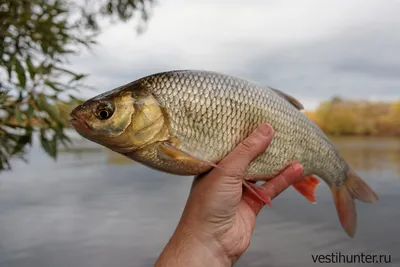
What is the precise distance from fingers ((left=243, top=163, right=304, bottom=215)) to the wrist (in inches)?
15.3

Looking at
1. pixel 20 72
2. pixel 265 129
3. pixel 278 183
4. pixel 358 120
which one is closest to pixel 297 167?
pixel 278 183

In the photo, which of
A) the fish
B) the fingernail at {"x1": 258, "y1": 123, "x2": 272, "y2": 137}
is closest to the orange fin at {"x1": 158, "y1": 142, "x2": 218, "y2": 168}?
the fish

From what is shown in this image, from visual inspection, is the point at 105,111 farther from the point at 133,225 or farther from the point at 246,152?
the point at 133,225

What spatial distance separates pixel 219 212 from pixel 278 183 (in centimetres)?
39

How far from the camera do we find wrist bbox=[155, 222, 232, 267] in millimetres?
2115

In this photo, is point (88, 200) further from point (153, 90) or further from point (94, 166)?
point (153, 90)

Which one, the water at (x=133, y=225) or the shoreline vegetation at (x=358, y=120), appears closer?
the water at (x=133, y=225)

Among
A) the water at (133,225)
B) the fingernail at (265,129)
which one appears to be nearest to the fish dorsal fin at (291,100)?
the fingernail at (265,129)

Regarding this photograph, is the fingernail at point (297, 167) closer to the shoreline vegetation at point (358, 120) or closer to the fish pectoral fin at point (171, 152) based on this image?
the fish pectoral fin at point (171, 152)

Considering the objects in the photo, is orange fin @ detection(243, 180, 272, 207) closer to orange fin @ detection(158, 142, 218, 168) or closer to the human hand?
the human hand

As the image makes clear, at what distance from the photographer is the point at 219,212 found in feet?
7.11

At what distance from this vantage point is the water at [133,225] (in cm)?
631

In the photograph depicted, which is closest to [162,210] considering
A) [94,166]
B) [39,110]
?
[39,110]

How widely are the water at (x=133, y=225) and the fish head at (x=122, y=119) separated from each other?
339cm
